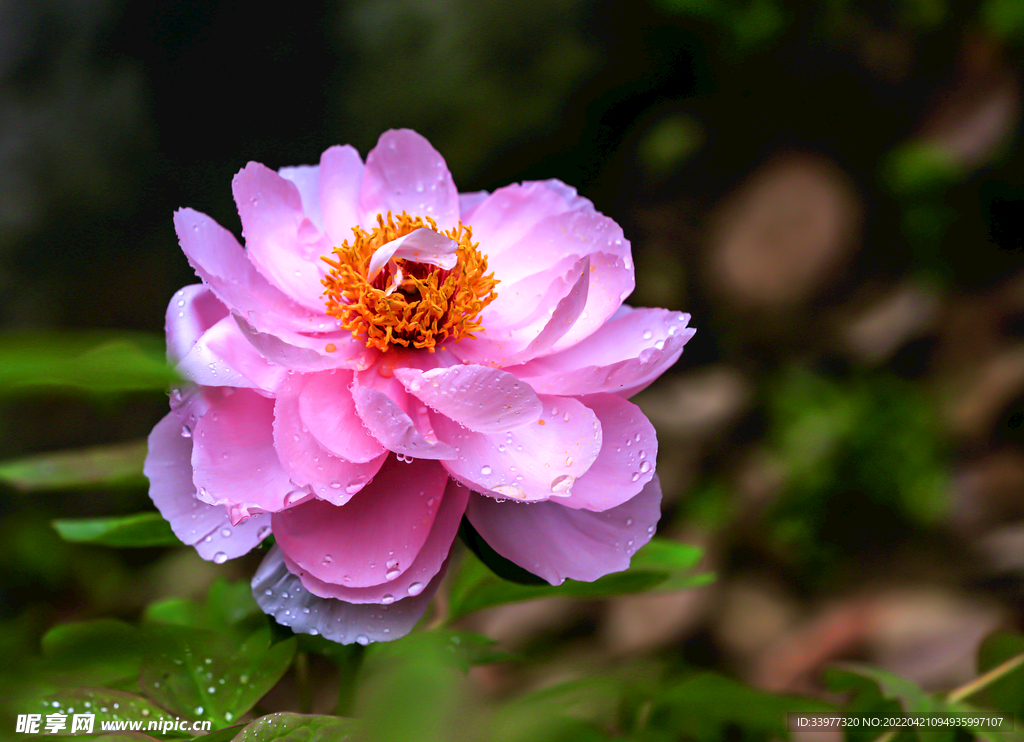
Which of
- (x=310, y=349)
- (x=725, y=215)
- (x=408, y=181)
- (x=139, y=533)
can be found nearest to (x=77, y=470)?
(x=139, y=533)

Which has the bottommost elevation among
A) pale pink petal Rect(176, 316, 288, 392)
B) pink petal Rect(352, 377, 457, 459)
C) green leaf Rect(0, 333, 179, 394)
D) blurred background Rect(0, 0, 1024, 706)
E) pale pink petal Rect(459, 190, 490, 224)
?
blurred background Rect(0, 0, 1024, 706)

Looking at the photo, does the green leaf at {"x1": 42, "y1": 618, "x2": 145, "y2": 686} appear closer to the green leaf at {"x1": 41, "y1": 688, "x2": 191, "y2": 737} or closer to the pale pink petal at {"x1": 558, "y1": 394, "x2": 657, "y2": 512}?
the green leaf at {"x1": 41, "y1": 688, "x2": 191, "y2": 737}

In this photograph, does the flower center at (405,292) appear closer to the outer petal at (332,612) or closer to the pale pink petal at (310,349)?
the pale pink petal at (310,349)

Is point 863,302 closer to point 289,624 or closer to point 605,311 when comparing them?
point 605,311

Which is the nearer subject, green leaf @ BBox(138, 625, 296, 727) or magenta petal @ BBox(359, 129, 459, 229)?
green leaf @ BBox(138, 625, 296, 727)

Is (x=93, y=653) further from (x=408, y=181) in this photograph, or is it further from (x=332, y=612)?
(x=408, y=181)

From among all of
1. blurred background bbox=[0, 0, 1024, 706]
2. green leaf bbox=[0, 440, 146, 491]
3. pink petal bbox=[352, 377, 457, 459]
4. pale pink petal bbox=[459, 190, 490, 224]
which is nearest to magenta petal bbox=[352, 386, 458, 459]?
pink petal bbox=[352, 377, 457, 459]
